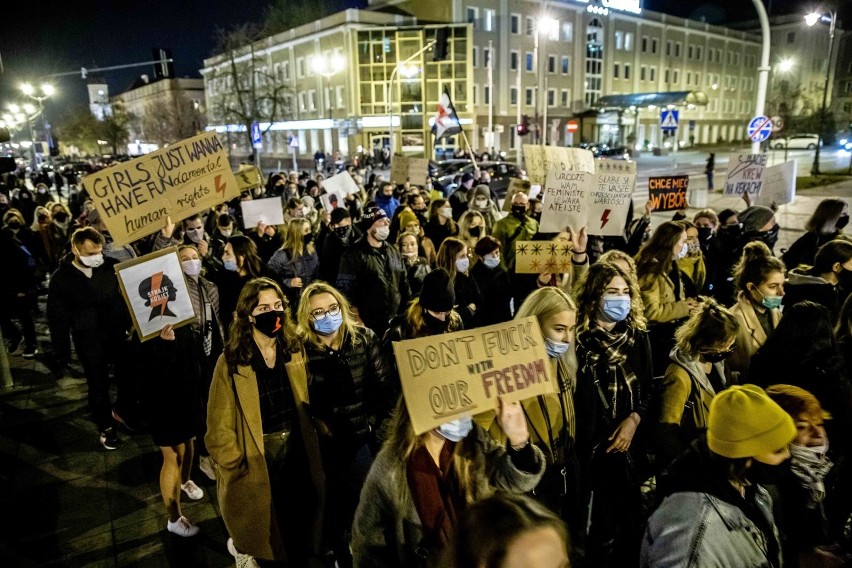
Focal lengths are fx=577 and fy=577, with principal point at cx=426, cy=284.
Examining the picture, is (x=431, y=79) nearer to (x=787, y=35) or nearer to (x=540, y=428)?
(x=540, y=428)

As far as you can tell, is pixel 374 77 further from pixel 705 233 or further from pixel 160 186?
pixel 160 186

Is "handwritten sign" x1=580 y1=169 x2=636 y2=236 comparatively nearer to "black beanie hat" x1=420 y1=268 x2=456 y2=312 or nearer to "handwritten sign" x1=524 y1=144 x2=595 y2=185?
"handwritten sign" x1=524 y1=144 x2=595 y2=185

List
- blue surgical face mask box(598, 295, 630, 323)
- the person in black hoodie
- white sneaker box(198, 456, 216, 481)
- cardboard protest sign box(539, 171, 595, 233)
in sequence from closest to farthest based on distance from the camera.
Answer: blue surgical face mask box(598, 295, 630, 323)
white sneaker box(198, 456, 216, 481)
the person in black hoodie
cardboard protest sign box(539, 171, 595, 233)

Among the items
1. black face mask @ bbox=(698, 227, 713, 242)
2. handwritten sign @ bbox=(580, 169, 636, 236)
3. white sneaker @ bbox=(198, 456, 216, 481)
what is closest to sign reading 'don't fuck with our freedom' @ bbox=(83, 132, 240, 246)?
white sneaker @ bbox=(198, 456, 216, 481)

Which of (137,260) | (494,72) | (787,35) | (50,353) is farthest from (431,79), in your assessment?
(787,35)

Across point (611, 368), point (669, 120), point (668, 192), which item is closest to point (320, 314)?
point (611, 368)

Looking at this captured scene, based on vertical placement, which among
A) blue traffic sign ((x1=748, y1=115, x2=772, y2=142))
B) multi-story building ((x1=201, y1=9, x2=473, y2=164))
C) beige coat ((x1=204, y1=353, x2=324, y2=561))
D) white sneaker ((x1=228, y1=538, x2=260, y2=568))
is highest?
multi-story building ((x1=201, y1=9, x2=473, y2=164))

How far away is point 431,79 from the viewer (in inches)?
2035

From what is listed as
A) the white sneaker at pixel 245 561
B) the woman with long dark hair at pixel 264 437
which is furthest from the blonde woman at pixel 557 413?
the white sneaker at pixel 245 561

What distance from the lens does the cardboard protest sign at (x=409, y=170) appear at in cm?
1211

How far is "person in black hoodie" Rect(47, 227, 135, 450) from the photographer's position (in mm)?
5238

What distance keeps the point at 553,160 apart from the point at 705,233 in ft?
9.79

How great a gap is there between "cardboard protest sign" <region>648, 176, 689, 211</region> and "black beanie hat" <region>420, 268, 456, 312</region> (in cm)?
609

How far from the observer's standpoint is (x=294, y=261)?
22.4ft
